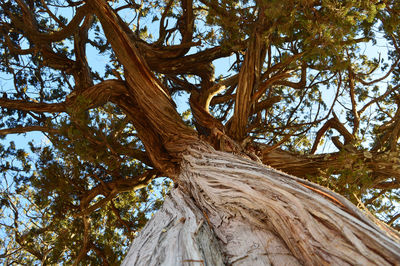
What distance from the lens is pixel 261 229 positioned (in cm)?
135

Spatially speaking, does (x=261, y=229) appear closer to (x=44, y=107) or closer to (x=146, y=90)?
(x=146, y=90)

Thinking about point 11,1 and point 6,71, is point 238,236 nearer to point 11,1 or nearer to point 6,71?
point 6,71

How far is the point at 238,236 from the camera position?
1.36 metres

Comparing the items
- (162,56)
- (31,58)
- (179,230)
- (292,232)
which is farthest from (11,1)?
(292,232)

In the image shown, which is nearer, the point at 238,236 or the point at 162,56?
the point at 238,236

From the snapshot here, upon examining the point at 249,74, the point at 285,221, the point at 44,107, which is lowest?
the point at 285,221

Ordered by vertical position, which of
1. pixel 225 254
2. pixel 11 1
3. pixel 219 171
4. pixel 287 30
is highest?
pixel 11 1

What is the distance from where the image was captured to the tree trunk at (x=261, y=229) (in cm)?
98

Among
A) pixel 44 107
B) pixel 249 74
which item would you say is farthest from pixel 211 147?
pixel 44 107

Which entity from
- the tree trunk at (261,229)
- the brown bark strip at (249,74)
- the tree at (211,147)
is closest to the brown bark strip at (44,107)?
the tree at (211,147)

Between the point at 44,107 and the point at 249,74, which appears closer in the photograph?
the point at 249,74

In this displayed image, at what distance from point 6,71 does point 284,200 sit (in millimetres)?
4726

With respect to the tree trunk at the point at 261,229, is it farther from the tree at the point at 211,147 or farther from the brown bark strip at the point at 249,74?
the brown bark strip at the point at 249,74

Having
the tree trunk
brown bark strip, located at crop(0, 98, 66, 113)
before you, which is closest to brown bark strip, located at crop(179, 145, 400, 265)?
the tree trunk
